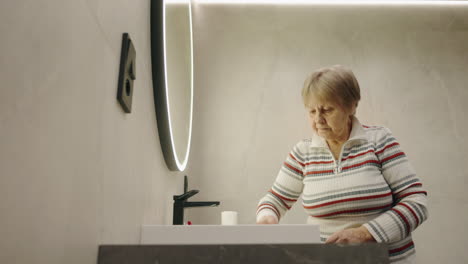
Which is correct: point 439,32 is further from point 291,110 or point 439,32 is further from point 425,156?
point 291,110

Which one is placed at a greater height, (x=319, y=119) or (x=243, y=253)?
(x=319, y=119)

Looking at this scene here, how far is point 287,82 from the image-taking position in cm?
192

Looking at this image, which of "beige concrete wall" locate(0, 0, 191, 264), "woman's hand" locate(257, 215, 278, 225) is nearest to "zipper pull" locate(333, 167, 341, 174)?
"woman's hand" locate(257, 215, 278, 225)

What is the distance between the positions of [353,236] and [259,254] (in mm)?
537

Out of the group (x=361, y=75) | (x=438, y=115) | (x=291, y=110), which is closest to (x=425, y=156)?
(x=438, y=115)

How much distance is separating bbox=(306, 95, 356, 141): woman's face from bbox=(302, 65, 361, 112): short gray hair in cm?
2

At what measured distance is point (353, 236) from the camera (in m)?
0.98

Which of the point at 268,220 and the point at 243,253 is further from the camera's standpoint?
the point at 268,220

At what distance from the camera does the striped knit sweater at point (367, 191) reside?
3.40 ft

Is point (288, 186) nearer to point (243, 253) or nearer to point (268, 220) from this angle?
point (268, 220)

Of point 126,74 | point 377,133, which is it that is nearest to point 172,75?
point 126,74

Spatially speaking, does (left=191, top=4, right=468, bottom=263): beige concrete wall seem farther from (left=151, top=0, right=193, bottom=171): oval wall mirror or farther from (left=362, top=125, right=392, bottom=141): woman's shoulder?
(left=362, top=125, right=392, bottom=141): woman's shoulder

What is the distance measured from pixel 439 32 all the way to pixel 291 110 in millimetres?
923

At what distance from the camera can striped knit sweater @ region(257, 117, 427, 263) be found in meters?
1.04
